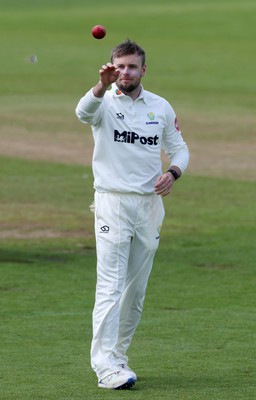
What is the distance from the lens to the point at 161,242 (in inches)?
695

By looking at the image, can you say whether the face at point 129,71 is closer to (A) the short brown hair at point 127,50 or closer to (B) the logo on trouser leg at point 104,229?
(A) the short brown hair at point 127,50

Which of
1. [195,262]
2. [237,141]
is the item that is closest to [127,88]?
[195,262]

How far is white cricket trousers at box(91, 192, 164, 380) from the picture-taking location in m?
8.67

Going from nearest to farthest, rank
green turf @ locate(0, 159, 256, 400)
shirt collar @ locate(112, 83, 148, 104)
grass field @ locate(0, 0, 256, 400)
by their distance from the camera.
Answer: shirt collar @ locate(112, 83, 148, 104)
green turf @ locate(0, 159, 256, 400)
grass field @ locate(0, 0, 256, 400)

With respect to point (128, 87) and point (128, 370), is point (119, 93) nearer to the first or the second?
point (128, 87)

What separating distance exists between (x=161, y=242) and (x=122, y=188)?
29.4ft

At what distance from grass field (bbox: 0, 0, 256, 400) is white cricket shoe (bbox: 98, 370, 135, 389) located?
102 millimetres

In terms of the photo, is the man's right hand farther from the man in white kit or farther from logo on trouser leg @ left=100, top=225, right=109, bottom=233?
logo on trouser leg @ left=100, top=225, right=109, bottom=233

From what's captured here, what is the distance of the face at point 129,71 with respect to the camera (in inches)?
340

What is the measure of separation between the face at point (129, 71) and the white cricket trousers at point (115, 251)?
74cm

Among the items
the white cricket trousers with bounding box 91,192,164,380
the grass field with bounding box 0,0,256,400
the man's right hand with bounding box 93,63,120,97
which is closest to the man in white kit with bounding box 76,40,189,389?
the white cricket trousers with bounding box 91,192,164,380

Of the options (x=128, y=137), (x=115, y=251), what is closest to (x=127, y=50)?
(x=128, y=137)

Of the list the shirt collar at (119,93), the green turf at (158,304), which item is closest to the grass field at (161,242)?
the green turf at (158,304)

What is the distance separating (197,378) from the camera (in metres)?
9.05
